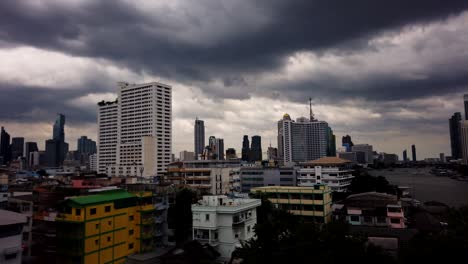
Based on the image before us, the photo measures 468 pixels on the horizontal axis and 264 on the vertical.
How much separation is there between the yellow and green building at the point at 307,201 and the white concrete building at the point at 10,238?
119 ft

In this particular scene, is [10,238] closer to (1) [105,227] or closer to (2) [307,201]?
(1) [105,227]

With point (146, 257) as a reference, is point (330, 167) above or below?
above

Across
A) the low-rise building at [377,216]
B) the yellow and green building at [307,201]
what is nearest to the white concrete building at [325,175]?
the yellow and green building at [307,201]

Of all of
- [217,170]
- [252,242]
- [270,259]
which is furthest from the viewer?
[217,170]

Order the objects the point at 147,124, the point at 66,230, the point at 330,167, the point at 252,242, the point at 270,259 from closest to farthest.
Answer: the point at 270,259 → the point at 252,242 → the point at 66,230 → the point at 330,167 → the point at 147,124

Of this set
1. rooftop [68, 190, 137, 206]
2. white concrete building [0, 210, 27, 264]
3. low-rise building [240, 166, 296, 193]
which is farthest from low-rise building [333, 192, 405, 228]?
white concrete building [0, 210, 27, 264]

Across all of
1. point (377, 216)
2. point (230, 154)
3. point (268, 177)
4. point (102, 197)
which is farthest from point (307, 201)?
point (230, 154)

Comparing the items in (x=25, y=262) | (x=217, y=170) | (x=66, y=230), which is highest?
(x=217, y=170)

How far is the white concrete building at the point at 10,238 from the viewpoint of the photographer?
24.0 metres

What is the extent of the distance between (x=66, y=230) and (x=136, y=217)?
7.81m

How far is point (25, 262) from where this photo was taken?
1324 inches

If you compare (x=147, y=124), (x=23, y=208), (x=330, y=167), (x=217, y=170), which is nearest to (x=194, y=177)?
(x=217, y=170)

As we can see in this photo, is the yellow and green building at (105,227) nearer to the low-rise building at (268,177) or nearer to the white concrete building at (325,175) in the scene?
the white concrete building at (325,175)

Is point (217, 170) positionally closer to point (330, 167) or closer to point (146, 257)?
point (330, 167)
